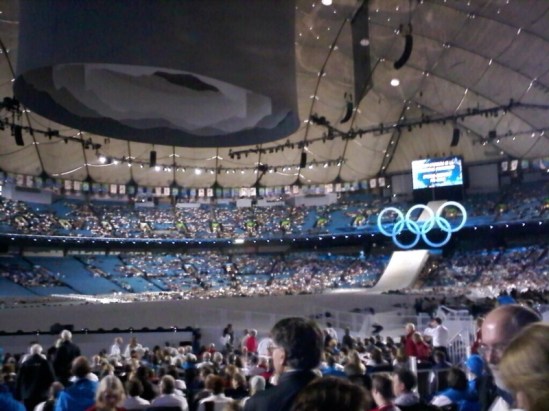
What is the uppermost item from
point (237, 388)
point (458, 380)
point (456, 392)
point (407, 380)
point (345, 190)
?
point (345, 190)

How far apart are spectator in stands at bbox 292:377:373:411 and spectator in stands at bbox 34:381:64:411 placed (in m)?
5.02

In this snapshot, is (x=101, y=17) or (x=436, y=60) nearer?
(x=101, y=17)

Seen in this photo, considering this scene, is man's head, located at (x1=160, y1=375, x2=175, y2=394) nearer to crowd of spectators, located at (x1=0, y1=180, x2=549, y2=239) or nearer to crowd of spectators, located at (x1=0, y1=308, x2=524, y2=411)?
crowd of spectators, located at (x1=0, y1=308, x2=524, y2=411)

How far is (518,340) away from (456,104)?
3820 centimetres

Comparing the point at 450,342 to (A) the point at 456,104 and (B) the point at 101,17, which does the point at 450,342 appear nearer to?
(B) the point at 101,17

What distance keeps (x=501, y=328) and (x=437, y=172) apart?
41.3m

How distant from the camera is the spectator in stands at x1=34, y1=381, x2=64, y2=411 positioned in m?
6.24

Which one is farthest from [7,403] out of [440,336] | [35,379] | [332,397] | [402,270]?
[402,270]

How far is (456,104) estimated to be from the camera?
38.2 metres

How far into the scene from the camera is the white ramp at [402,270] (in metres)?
41.8

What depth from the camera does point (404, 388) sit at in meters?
5.64

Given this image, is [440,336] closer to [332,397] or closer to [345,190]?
[332,397]

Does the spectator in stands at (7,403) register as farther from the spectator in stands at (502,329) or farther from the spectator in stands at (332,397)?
the spectator in stands at (332,397)

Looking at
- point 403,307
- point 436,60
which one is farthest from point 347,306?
point 436,60
